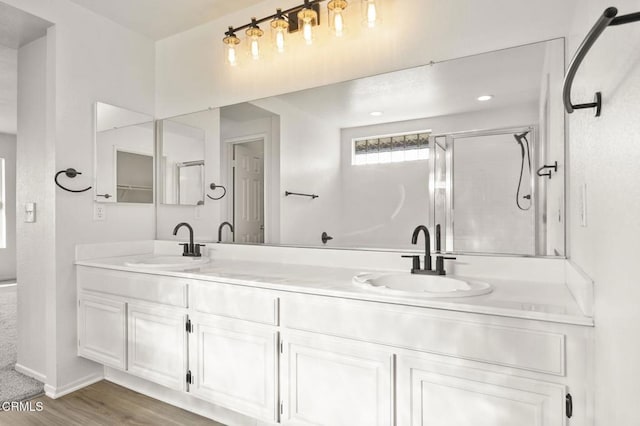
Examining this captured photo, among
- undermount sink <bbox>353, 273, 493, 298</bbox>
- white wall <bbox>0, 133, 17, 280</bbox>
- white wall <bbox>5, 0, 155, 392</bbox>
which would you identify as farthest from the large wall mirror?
white wall <bbox>0, 133, 17, 280</bbox>

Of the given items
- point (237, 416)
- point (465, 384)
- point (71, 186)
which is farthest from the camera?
point (71, 186)

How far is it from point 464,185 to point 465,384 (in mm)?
921

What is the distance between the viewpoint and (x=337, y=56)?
7.34 ft

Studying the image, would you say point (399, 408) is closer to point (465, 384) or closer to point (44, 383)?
point (465, 384)

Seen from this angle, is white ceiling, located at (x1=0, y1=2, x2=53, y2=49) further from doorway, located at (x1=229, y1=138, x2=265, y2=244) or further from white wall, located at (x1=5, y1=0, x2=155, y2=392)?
doorway, located at (x1=229, y1=138, x2=265, y2=244)

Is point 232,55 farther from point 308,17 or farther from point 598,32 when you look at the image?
point 598,32

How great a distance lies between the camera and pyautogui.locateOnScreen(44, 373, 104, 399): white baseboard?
7.86ft

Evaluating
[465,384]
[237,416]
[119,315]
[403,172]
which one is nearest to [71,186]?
[119,315]

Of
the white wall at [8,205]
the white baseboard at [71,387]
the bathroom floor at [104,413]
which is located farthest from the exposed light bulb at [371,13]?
the white wall at [8,205]

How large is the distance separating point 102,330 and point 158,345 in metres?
0.54

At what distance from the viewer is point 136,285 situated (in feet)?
7.25

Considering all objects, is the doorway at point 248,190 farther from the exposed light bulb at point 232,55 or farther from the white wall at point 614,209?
the white wall at point 614,209

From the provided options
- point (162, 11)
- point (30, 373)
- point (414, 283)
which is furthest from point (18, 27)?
point (414, 283)

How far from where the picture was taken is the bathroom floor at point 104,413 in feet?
6.87
